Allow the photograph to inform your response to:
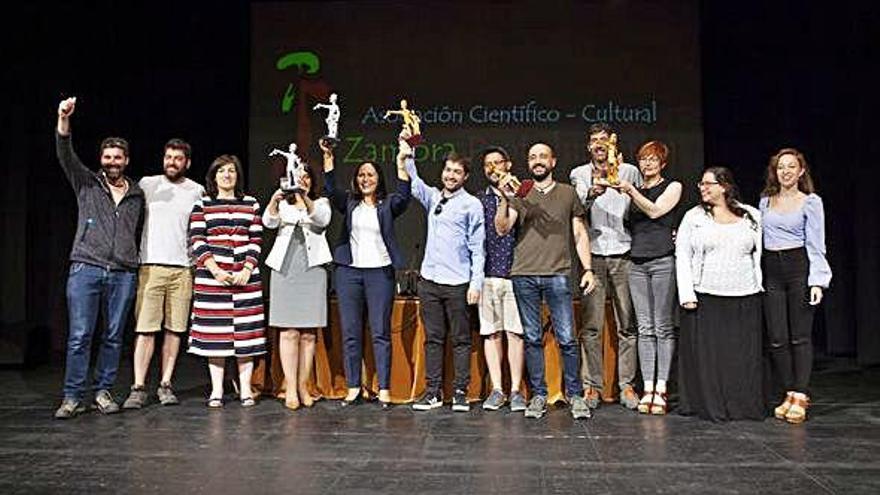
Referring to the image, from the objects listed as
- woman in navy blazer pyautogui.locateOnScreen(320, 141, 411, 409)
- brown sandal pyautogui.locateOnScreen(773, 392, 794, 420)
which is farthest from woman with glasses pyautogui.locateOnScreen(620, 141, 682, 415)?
woman in navy blazer pyautogui.locateOnScreen(320, 141, 411, 409)

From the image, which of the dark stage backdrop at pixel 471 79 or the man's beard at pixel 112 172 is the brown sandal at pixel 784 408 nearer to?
the dark stage backdrop at pixel 471 79

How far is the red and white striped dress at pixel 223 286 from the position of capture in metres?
4.15

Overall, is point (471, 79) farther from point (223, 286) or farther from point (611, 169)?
point (223, 286)

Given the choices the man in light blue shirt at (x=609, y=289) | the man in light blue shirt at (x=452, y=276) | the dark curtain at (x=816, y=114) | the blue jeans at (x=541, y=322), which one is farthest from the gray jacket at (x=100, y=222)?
the dark curtain at (x=816, y=114)

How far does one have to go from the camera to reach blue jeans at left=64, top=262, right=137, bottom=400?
3998 millimetres

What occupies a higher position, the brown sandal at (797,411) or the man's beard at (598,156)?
the man's beard at (598,156)

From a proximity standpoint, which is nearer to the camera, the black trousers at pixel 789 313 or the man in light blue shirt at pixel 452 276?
the black trousers at pixel 789 313

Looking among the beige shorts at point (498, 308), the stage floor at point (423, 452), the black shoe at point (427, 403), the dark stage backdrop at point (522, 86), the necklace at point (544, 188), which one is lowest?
the stage floor at point (423, 452)

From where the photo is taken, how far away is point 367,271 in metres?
4.21

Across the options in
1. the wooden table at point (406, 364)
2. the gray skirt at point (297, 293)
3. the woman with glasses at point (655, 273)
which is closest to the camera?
the woman with glasses at point (655, 273)

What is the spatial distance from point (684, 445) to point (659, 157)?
1.43 meters

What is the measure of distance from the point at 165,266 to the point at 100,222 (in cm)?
38

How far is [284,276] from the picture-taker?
4.27 m

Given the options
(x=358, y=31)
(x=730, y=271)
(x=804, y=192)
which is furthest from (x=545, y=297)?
(x=358, y=31)
